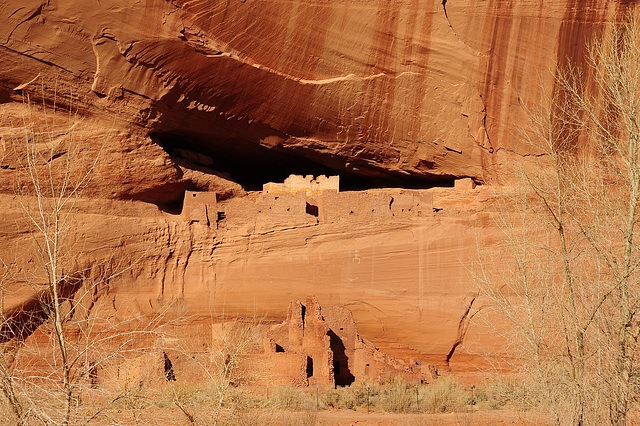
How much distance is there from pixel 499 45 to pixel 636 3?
3.03 metres

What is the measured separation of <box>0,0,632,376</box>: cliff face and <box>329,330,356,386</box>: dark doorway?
86 cm

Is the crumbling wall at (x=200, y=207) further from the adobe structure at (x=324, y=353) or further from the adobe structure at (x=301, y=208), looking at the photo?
the adobe structure at (x=324, y=353)

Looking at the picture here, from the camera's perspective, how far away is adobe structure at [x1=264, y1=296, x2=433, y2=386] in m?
14.1

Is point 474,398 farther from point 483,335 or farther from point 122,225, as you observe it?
point 122,225

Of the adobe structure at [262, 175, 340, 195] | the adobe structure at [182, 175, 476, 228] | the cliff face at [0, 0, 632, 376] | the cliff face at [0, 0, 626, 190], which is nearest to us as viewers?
the cliff face at [0, 0, 626, 190]

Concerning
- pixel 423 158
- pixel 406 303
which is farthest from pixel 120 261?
pixel 423 158

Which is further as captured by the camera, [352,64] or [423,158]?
[423,158]

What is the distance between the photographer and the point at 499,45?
15414mm

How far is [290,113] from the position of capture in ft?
53.5

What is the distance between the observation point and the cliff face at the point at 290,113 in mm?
14023

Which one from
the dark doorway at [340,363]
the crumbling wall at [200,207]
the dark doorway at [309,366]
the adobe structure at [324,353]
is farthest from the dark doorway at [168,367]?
the dark doorway at [340,363]

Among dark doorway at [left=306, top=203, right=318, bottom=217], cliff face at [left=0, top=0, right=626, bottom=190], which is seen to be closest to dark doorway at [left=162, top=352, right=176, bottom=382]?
dark doorway at [left=306, top=203, right=318, bottom=217]

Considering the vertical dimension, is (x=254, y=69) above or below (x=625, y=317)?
above

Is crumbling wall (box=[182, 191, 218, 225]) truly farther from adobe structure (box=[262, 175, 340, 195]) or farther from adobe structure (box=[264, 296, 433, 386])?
adobe structure (box=[264, 296, 433, 386])
